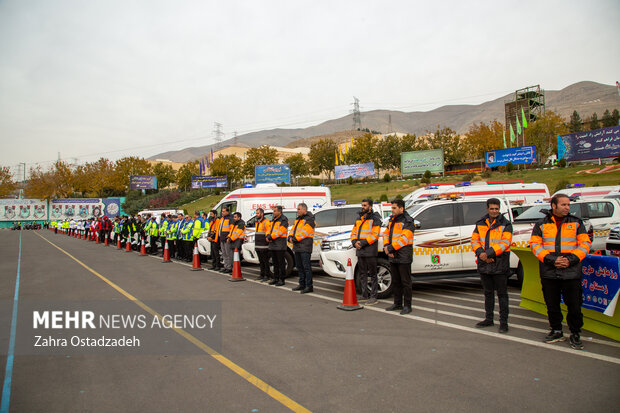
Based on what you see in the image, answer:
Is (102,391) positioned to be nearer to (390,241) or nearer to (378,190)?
(390,241)

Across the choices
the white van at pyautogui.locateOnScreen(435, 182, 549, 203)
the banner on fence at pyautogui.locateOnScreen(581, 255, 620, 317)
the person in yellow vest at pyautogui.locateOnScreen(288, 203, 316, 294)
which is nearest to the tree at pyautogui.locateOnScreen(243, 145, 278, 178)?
the white van at pyautogui.locateOnScreen(435, 182, 549, 203)

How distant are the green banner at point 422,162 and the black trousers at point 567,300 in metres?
42.1

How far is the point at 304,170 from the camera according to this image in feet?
251

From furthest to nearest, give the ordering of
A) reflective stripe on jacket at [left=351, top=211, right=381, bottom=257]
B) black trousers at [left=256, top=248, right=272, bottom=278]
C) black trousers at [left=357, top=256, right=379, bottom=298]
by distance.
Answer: black trousers at [left=256, top=248, right=272, bottom=278], black trousers at [left=357, top=256, right=379, bottom=298], reflective stripe on jacket at [left=351, top=211, right=381, bottom=257]

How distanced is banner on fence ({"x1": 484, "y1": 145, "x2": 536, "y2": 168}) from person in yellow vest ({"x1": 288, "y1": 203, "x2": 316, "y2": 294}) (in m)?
38.7

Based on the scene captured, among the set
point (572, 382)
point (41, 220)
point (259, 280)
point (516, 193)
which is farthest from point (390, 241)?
point (41, 220)

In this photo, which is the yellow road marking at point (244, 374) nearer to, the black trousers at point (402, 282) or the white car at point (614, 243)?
the black trousers at point (402, 282)

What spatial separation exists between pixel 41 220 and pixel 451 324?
7624 cm

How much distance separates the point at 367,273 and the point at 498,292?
273 centimetres

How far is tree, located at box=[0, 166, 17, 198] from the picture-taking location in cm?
7881

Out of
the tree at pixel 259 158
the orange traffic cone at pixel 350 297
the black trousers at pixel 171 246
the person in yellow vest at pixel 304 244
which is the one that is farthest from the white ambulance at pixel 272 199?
the tree at pixel 259 158

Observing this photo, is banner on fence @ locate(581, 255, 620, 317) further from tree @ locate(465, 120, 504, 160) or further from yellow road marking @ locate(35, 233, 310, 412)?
tree @ locate(465, 120, 504, 160)

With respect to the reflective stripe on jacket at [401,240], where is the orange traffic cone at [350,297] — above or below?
below

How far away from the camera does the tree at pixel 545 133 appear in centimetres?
5506
